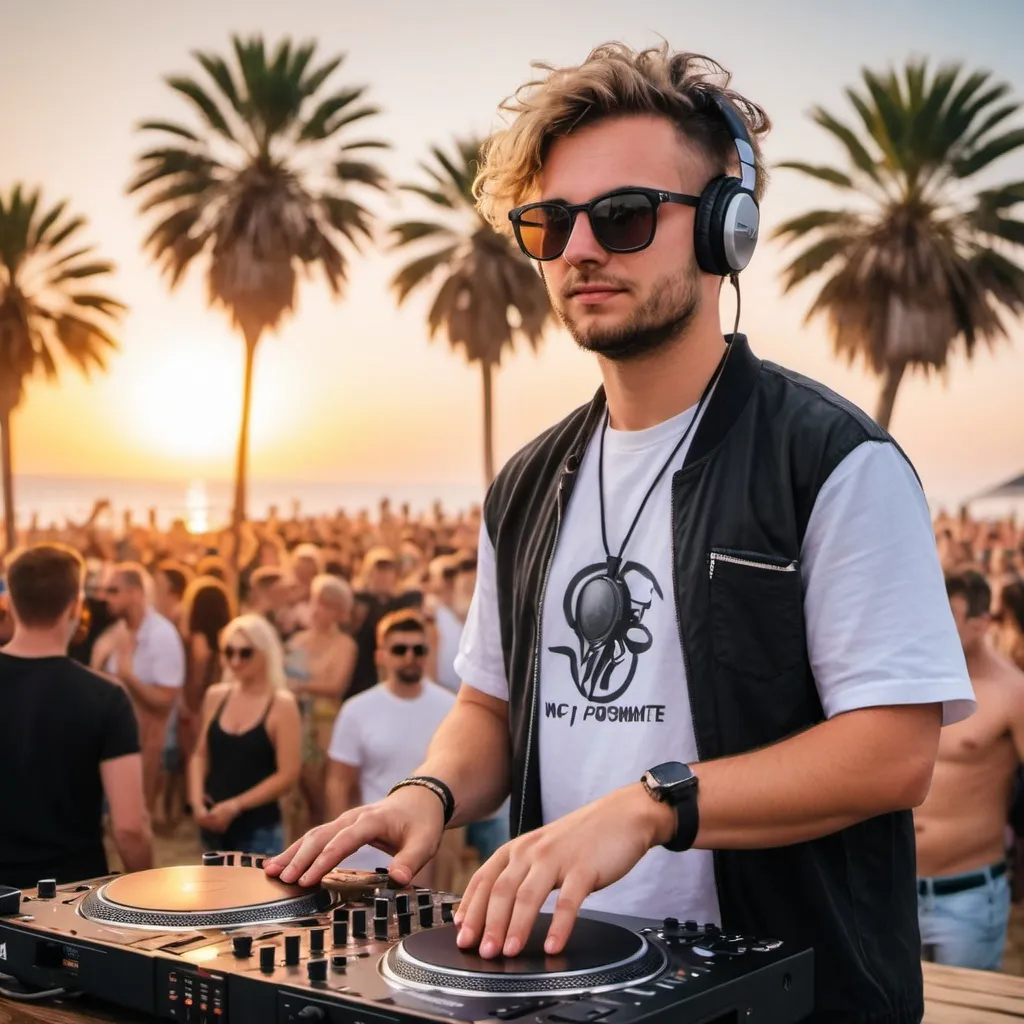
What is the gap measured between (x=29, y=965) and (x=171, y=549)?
9.67 metres

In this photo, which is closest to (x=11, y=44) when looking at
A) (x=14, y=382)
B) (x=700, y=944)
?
(x=14, y=382)

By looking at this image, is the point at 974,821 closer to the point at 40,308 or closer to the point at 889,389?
the point at 889,389

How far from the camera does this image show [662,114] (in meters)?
1.66

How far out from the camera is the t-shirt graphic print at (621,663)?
1606 mm

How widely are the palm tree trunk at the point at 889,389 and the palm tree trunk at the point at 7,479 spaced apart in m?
6.79

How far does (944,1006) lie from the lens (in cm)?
195

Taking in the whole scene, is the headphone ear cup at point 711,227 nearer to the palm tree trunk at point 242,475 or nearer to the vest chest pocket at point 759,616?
the vest chest pocket at point 759,616

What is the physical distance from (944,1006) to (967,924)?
3.08 metres

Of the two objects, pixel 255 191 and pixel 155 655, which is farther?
pixel 255 191

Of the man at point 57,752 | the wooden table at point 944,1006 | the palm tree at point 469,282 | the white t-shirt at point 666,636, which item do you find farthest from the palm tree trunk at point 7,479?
the wooden table at point 944,1006

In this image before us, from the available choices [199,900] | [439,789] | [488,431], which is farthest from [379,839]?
[488,431]

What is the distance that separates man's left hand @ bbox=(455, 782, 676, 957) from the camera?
47.2 inches

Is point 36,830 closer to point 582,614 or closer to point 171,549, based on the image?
point 582,614

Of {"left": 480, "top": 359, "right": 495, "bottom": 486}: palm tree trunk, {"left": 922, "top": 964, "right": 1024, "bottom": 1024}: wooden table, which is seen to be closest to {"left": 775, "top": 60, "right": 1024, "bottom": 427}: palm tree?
{"left": 480, "top": 359, "right": 495, "bottom": 486}: palm tree trunk
